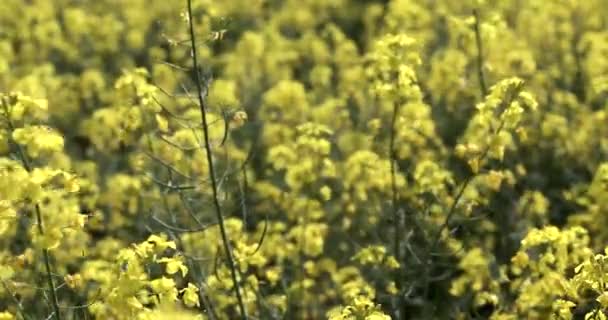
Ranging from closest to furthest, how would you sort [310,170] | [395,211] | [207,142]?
[207,142] < [395,211] < [310,170]

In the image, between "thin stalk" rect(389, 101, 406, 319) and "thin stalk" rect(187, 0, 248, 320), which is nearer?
"thin stalk" rect(187, 0, 248, 320)

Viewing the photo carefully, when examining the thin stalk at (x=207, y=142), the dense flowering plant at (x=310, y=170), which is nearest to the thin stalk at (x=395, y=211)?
the dense flowering plant at (x=310, y=170)

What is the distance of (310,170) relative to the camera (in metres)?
5.38

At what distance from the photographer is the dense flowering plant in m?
4.23

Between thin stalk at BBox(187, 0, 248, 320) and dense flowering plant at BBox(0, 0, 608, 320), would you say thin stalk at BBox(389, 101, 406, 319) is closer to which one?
dense flowering plant at BBox(0, 0, 608, 320)

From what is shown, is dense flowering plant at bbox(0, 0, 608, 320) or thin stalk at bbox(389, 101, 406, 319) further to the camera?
thin stalk at bbox(389, 101, 406, 319)

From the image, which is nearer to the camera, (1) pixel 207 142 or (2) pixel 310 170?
(1) pixel 207 142

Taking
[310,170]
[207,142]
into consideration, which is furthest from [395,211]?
[207,142]

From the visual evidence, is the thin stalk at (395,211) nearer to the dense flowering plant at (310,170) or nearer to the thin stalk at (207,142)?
the dense flowering plant at (310,170)

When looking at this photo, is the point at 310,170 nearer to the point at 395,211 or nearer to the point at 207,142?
the point at 395,211

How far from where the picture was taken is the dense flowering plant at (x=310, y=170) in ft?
13.9

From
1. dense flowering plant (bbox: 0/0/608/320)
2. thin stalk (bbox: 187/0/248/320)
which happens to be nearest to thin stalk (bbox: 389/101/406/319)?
dense flowering plant (bbox: 0/0/608/320)

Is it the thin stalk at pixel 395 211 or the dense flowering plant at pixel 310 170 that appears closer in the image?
the dense flowering plant at pixel 310 170

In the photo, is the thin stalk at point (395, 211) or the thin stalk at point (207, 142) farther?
the thin stalk at point (395, 211)
